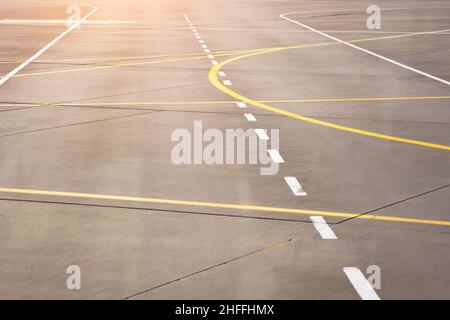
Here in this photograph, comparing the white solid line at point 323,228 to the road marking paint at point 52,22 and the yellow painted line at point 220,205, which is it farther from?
the road marking paint at point 52,22

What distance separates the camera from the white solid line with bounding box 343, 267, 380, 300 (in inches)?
338

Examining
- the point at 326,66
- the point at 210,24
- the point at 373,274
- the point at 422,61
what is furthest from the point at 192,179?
the point at 210,24

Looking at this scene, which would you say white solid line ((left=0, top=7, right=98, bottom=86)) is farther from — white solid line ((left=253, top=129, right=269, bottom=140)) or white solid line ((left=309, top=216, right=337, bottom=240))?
white solid line ((left=309, top=216, right=337, bottom=240))

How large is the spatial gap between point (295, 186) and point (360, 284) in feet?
14.0

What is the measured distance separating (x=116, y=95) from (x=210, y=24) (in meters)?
31.3

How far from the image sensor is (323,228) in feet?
36.0

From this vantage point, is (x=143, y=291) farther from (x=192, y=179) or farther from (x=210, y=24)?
(x=210, y=24)

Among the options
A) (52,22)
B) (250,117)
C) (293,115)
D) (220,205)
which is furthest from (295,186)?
(52,22)

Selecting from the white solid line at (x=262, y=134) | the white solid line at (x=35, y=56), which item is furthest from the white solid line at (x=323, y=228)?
the white solid line at (x=35, y=56)

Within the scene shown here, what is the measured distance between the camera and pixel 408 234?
10.7 metres

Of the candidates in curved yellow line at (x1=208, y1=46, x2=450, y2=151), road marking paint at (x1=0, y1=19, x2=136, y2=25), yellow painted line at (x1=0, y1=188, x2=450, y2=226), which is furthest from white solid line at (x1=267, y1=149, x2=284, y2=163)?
road marking paint at (x1=0, y1=19, x2=136, y2=25)

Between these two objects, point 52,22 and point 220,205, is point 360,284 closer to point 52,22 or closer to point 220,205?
point 220,205

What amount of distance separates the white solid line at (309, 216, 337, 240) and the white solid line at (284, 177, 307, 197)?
1.23m

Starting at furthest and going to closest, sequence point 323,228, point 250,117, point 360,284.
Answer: point 250,117 → point 323,228 → point 360,284
